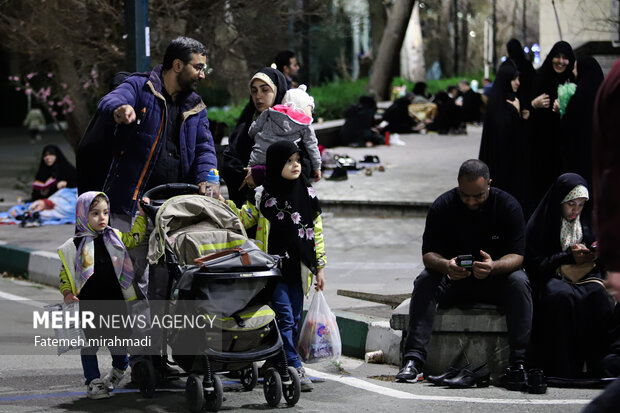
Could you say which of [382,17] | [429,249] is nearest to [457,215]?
[429,249]

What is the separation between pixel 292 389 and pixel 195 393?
0.59 meters

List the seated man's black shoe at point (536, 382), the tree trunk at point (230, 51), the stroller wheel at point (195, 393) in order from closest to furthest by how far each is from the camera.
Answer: the stroller wheel at point (195, 393) < the seated man's black shoe at point (536, 382) < the tree trunk at point (230, 51)

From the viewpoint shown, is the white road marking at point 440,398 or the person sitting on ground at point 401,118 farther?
the person sitting on ground at point 401,118

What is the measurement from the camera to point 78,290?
6555mm

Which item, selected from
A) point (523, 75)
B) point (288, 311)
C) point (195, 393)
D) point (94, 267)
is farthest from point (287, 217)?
point (523, 75)

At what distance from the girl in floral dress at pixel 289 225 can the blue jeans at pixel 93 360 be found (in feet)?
3.10

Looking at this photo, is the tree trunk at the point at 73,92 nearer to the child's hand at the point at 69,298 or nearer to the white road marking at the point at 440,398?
the child's hand at the point at 69,298

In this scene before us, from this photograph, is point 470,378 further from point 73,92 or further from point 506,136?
point 73,92

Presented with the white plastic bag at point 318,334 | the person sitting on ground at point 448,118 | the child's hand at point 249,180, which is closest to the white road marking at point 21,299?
the child's hand at point 249,180

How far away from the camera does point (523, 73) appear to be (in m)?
11.5

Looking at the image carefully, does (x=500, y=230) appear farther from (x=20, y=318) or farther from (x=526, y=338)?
(x=20, y=318)

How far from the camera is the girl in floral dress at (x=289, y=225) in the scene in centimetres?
689

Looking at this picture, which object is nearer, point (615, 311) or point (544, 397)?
point (544, 397)

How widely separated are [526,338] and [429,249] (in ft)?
2.73
